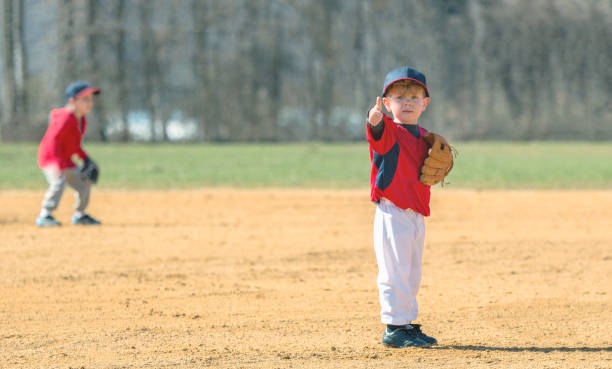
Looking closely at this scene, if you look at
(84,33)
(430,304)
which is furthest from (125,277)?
(84,33)

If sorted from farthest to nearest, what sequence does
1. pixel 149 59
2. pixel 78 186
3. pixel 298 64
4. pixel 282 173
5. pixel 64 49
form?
pixel 298 64
pixel 149 59
pixel 64 49
pixel 282 173
pixel 78 186

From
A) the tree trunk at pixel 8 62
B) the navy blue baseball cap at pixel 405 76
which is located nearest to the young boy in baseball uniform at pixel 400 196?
the navy blue baseball cap at pixel 405 76

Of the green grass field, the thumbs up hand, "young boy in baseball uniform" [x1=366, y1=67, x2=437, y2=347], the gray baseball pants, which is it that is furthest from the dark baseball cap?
the thumbs up hand

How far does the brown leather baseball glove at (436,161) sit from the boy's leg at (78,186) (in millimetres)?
5977

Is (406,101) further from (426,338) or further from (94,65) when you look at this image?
(94,65)

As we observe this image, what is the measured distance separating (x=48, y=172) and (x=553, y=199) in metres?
7.66

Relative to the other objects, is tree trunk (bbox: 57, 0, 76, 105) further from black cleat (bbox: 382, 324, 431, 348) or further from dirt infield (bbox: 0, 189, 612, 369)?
black cleat (bbox: 382, 324, 431, 348)

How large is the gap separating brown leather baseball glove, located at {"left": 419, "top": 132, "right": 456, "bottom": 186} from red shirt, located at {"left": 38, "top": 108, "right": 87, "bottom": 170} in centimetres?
584

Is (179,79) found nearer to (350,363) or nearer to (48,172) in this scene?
(48,172)

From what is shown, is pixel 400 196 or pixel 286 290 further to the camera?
pixel 286 290

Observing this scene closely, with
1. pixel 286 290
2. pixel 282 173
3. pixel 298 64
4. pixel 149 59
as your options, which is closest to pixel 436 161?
pixel 286 290

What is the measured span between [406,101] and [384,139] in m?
0.27

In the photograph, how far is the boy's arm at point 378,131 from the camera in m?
3.89

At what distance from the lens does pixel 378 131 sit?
156 inches
